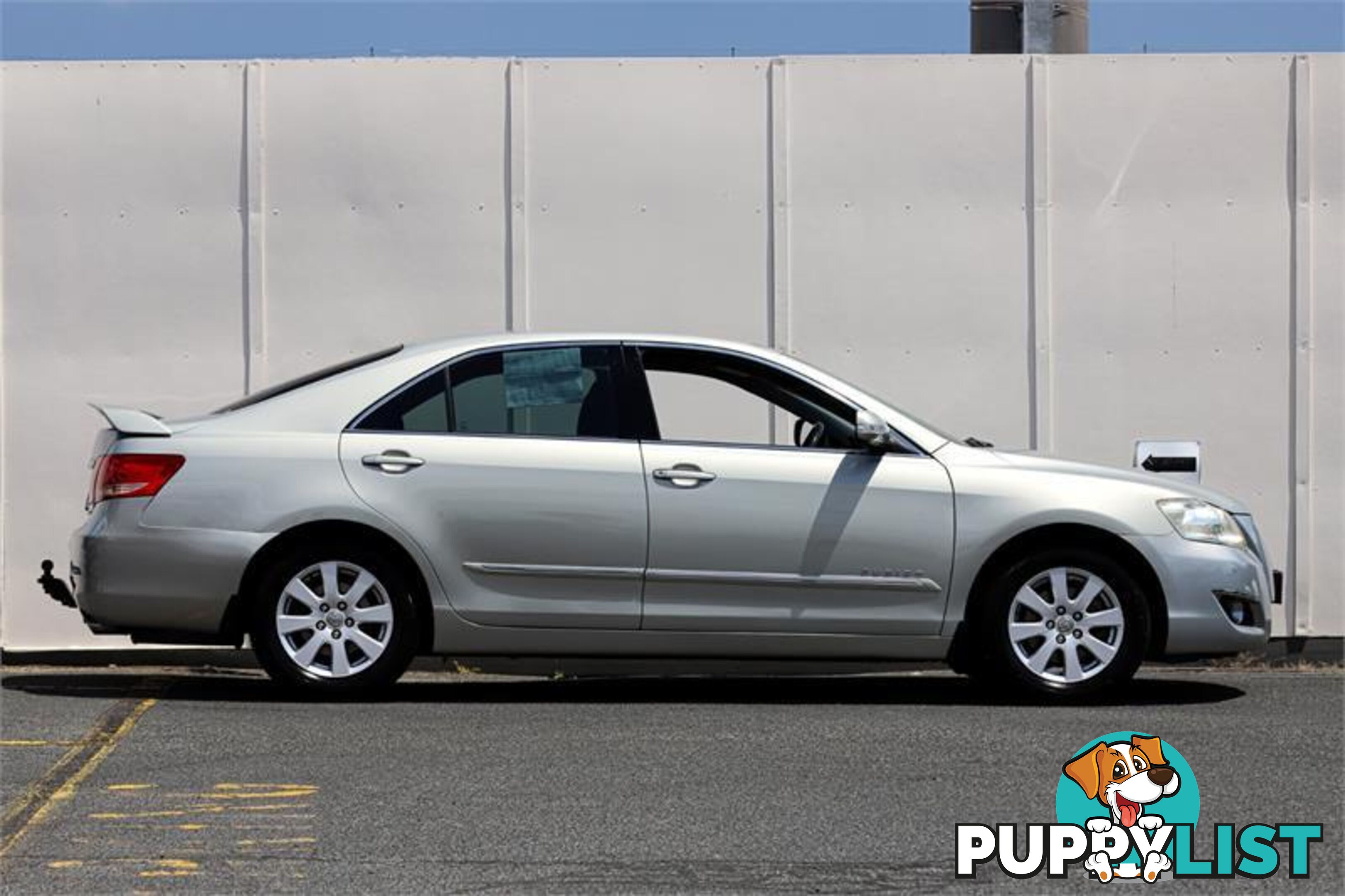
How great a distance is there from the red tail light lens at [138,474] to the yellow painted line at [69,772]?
0.92 m

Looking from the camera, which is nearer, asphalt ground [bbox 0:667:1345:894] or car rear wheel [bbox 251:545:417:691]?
asphalt ground [bbox 0:667:1345:894]

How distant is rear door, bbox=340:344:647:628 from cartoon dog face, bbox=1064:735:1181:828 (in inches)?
90.4

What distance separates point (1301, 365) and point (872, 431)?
166 inches

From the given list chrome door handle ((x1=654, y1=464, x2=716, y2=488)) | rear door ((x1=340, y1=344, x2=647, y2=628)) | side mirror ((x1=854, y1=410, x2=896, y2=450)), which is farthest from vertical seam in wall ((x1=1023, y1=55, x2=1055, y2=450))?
rear door ((x1=340, y1=344, x2=647, y2=628))

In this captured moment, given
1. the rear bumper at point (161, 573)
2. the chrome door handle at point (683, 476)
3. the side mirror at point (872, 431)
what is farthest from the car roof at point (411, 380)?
the chrome door handle at point (683, 476)

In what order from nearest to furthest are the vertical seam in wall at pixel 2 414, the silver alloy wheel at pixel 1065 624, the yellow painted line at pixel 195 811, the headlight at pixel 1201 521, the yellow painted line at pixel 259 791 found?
1. the yellow painted line at pixel 195 811
2. the yellow painted line at pixel 259 791
3. the silver alloy wheel at pixel 1065 624
4. the headlight at pixel 1201 521
5. the vertical seam in wall at pixel 2 414

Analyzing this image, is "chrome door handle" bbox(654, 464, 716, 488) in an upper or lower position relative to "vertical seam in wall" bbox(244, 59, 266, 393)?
lower

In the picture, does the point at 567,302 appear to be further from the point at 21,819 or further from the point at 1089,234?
the point at 21,819

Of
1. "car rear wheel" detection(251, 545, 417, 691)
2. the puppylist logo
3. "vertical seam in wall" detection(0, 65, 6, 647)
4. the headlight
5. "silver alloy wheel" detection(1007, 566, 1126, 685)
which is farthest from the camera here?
"vertical seam in wall" detection(0, 65, 6, 647)

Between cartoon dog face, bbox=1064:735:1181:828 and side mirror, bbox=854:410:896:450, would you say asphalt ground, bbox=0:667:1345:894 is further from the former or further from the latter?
side mirror, bbox=854:410:896:450

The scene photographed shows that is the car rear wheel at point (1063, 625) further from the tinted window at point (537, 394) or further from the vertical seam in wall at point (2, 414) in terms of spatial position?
the vertical seam in wall at point (2, 414)

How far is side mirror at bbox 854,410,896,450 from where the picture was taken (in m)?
9.84

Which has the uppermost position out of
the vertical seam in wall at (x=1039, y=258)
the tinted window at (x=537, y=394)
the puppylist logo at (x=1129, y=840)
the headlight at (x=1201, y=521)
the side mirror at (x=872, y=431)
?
the vertical seam in wall at (x=1039, y=258)

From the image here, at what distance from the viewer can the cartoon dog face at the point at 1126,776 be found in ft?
23.5
